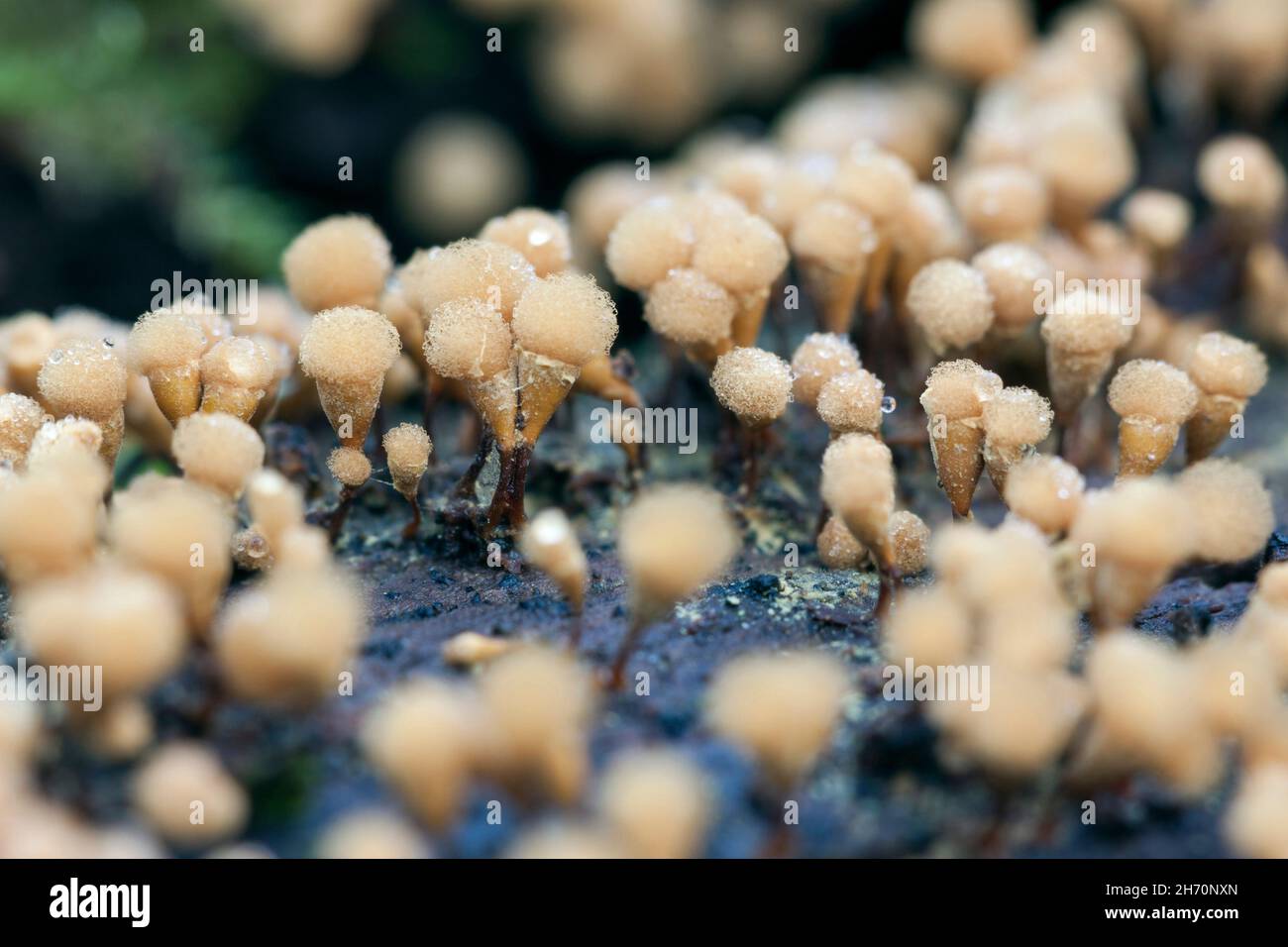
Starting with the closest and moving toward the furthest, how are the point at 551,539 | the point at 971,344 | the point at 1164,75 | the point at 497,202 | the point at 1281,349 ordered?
1. the point at 551,539
2. the point at 971,344
3. the point at 1281,349
4. the point at 1164,75
5. the point at 497,202

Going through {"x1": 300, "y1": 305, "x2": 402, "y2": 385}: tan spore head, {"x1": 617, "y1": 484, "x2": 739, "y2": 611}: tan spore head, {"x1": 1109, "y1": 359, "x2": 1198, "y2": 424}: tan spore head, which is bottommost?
{"x1": 617, "y1": 484, "x2": 739, "y2": 611}: tan spore head

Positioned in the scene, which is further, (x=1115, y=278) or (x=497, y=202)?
(x=497, y=202)

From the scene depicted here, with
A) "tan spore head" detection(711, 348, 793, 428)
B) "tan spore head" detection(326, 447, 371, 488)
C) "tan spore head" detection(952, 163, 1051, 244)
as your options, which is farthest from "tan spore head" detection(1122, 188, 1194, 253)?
"tan spore head" detection(326, 447, 371, 488)

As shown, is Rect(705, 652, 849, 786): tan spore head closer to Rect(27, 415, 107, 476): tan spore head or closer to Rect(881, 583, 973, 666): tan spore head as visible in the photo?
Rect(881, 583, 973, 666): tan spore head

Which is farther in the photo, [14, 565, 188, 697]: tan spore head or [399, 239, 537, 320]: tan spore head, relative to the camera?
[399, 239, 537, 320]: tan spore head

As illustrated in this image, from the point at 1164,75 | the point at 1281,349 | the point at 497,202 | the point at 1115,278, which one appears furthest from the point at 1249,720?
the point at 497,202

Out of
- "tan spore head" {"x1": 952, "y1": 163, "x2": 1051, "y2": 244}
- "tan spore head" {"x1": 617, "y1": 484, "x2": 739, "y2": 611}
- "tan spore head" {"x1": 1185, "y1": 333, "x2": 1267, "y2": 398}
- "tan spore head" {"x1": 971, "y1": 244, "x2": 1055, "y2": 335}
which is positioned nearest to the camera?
"tan spore head" {"x1": 617, "y1": 484, "x2": 739, "y2": 611}

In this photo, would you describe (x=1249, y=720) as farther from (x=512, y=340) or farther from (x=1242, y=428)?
(x=1242, y=428)
